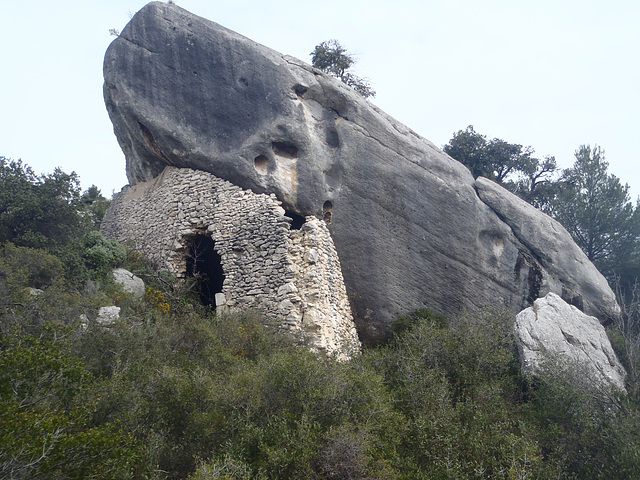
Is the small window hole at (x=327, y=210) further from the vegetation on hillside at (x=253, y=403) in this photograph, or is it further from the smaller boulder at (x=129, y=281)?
the smaller boulder at (x=129, y=281)

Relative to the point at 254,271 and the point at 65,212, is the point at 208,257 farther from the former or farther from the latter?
the point at 65,212

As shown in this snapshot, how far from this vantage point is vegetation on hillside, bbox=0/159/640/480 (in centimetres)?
532

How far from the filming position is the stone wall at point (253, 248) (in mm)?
11500

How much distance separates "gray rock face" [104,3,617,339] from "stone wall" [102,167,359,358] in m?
0.49

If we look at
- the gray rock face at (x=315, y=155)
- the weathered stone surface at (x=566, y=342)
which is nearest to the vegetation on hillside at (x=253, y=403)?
the weathered stone surface at (x=566, y=342)

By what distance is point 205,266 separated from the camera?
46.6 feet

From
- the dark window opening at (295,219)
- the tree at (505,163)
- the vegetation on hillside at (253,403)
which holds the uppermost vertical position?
the tree at (505,163)

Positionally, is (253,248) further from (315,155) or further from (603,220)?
(603,220)

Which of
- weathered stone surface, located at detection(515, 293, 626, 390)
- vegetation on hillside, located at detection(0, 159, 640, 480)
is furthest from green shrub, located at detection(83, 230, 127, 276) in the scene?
weathered stone surface, located at detection(515, 293, 626, 390)

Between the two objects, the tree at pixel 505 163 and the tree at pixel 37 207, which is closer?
the tree at pixel 37 207

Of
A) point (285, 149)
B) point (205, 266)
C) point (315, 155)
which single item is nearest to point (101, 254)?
point (205, 266)

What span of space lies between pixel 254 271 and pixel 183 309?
1.73m

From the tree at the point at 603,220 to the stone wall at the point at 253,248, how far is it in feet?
41.8

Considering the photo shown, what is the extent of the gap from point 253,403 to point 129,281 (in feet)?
20.4
